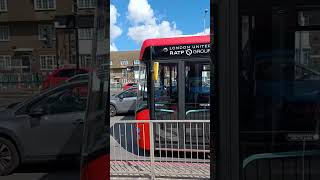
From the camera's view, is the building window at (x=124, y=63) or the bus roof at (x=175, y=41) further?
the building window at (x=124, y=63)

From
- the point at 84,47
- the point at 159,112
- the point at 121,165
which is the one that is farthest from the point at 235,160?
the point at 159,112

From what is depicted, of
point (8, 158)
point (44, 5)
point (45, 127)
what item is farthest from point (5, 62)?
point (8, 158)

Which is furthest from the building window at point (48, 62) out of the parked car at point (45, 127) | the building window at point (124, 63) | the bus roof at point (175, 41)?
the building window at point (124, 63)

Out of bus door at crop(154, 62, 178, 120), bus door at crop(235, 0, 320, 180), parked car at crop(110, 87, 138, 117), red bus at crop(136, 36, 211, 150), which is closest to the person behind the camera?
bus door at crop(235, 0, 320, 180)

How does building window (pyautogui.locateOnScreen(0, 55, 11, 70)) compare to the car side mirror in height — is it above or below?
above

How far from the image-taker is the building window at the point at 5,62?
2621 mm

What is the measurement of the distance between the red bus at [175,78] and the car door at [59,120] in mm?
4217

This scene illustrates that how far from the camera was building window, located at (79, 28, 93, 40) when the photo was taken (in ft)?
7.84

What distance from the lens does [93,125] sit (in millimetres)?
2064

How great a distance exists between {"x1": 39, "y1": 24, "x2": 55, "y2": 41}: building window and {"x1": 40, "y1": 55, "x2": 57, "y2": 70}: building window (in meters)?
0.13

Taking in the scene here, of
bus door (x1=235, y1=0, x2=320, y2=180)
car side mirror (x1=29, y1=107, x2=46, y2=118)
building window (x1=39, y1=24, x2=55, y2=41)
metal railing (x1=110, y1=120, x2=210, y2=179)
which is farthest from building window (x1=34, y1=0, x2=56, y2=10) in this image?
metal railing (x1=110, y1=120, x2=210, y2=179)

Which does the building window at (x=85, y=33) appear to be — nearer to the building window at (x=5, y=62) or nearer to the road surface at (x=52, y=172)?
the building window at (x=5, y=62)

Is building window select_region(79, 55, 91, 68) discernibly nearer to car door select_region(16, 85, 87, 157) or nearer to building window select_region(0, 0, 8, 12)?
car door select_region(16, 85, 87, 157)

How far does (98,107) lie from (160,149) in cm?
470
